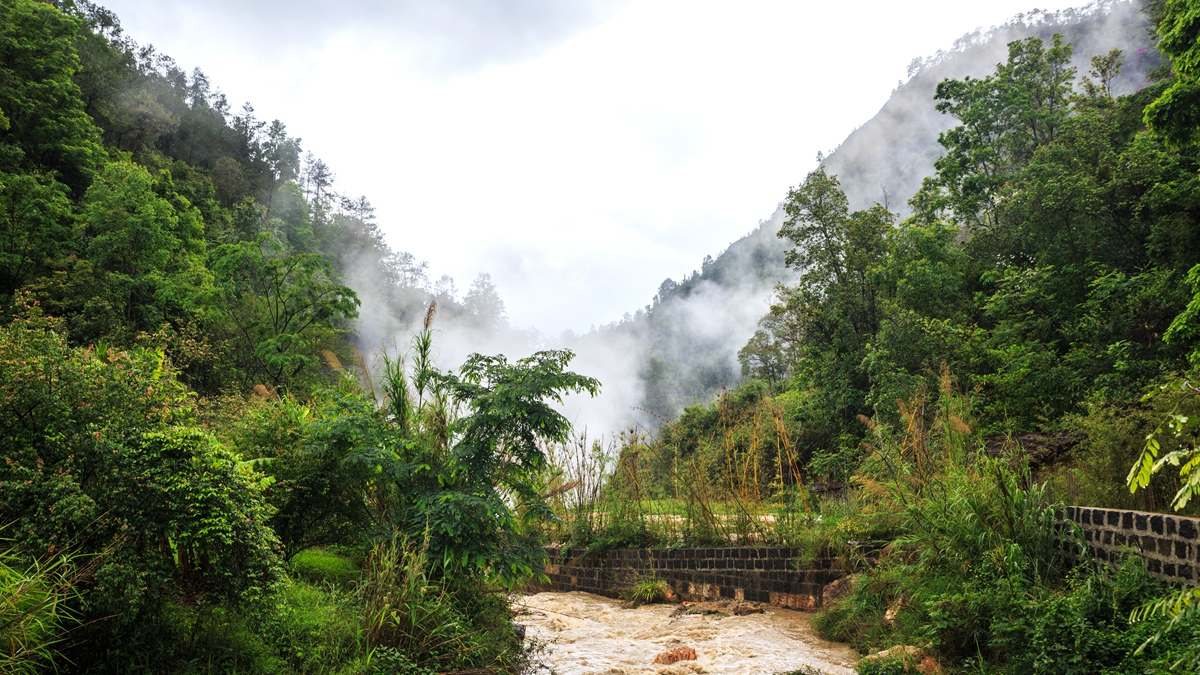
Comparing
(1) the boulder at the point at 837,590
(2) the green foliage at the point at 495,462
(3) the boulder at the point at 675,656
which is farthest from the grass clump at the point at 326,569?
(1) the boulder at the point at 837,590

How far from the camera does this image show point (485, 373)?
5656mm

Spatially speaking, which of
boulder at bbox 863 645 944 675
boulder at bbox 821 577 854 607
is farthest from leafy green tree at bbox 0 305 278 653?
boulder at bbox 821 577 854 607

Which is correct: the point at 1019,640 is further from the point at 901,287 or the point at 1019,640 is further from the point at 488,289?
the point at 488,289

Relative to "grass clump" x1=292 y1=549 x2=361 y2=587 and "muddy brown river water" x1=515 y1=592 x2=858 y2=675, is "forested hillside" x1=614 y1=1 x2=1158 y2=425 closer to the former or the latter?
"muddy brown river water" x1=515 y1=592 x2=858 y2=675

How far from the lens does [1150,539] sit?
402 centimetres

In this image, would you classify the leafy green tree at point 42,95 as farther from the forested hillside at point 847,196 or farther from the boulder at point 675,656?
the forested hillside at point 847,196

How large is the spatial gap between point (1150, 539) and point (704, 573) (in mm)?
5348

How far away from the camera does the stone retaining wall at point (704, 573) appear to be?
7452mm

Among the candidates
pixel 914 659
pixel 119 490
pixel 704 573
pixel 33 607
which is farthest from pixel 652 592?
pixel 33 607

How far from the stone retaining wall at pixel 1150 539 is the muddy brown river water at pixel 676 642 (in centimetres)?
192

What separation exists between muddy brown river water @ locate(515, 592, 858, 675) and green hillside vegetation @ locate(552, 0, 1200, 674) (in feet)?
1.78

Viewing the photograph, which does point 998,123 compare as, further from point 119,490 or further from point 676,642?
point 119,490

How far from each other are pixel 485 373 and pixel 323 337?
1482 cm

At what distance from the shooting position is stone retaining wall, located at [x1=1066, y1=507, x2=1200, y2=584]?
3.67 meters
